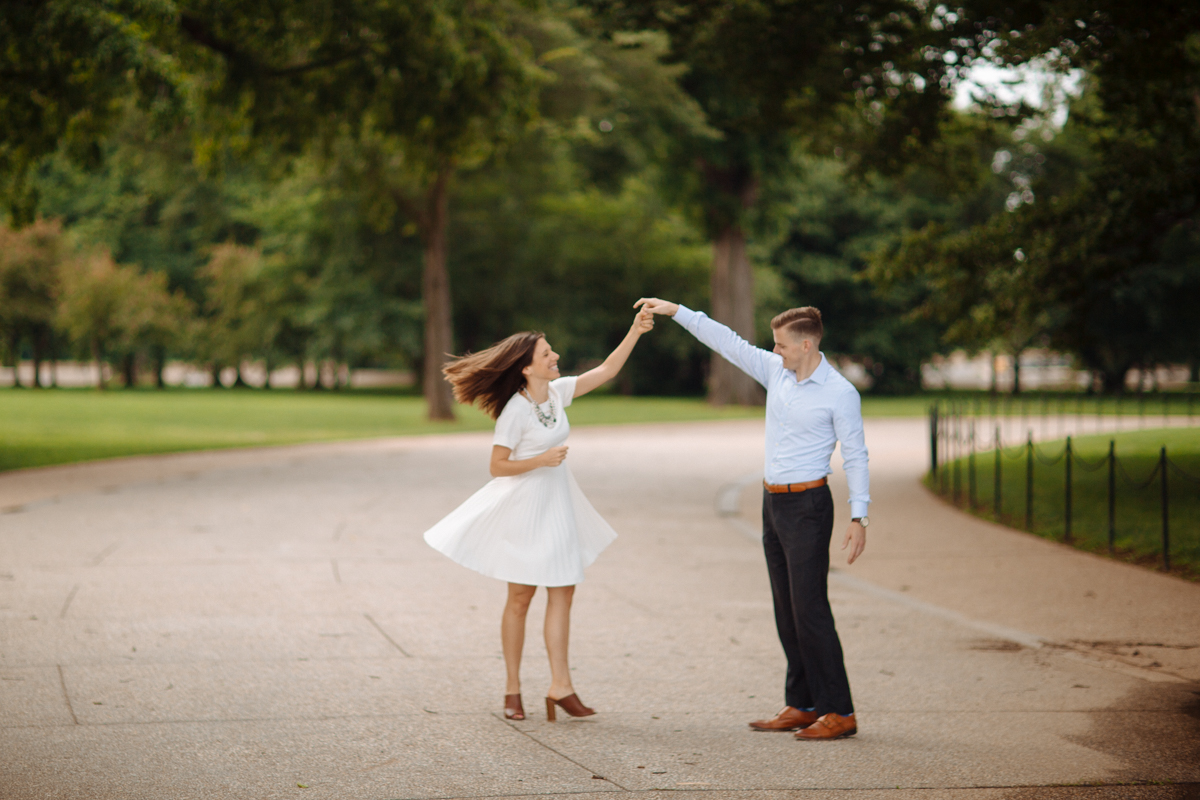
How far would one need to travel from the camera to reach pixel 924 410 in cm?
4050

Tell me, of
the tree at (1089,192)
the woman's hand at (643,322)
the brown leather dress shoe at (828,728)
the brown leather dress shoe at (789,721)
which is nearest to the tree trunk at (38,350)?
the tree at (1089,192)

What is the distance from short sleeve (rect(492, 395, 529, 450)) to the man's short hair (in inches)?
47.3

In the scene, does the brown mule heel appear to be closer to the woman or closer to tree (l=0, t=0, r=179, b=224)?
the woman

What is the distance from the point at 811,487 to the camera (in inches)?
197

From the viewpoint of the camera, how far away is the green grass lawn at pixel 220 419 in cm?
2211

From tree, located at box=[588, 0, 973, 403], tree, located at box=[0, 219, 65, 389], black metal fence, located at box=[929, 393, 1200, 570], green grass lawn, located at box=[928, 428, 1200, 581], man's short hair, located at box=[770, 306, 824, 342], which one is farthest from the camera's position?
tree, located at box=[0, 219, 65, 389]

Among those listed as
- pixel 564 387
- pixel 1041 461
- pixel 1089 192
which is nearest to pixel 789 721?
pixel 564 387

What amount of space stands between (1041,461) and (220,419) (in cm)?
2322

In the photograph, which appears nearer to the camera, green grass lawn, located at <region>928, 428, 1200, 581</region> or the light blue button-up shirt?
the light blue button-up shirt

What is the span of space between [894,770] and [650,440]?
68.3 ft

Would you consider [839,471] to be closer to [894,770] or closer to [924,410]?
[894,770]

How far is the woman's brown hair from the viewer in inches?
207

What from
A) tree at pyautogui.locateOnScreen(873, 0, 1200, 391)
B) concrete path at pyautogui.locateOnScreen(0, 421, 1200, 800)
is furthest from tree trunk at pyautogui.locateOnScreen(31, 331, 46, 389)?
tree at pyautogui.locateOnScreen(873, 0, 1200, 391)

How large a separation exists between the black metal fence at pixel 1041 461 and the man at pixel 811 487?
5.08m
